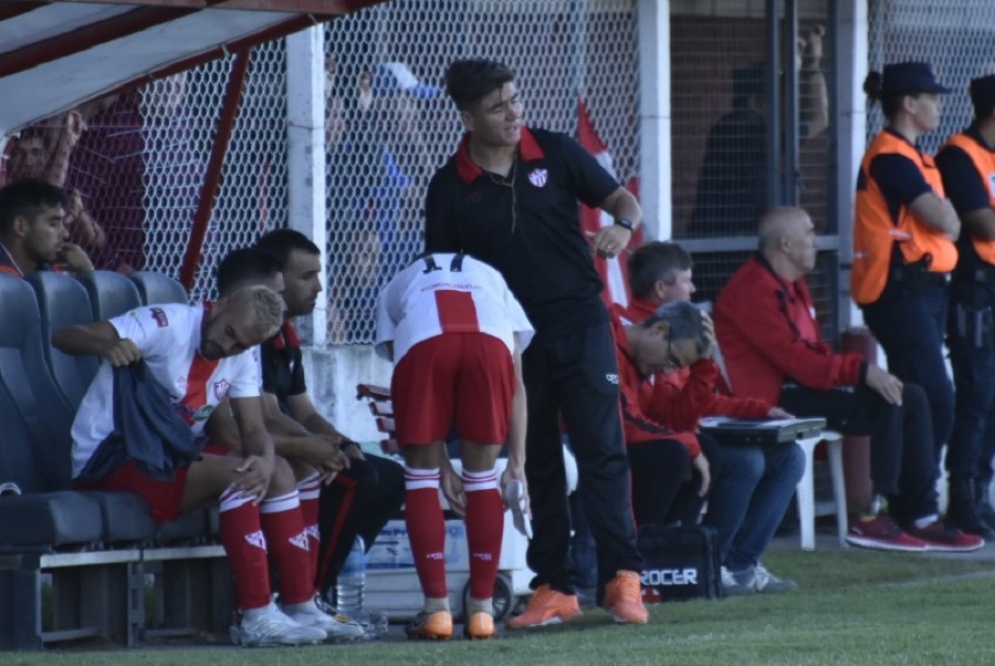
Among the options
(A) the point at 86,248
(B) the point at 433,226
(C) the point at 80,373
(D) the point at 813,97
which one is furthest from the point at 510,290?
(D) the point at 813,97

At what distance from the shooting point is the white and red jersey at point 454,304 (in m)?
7.29

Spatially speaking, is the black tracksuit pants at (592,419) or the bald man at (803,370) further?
the bald man at (803,370)

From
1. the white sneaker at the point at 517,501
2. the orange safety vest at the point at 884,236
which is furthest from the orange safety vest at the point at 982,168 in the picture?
the white sneaker at the point at 517,501

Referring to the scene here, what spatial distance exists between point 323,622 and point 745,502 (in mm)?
2209

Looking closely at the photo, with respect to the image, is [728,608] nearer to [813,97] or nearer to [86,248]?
[86,248]

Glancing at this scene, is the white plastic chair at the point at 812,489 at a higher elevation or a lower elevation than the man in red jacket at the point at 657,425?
lower

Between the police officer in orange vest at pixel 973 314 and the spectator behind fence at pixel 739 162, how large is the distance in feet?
3.37

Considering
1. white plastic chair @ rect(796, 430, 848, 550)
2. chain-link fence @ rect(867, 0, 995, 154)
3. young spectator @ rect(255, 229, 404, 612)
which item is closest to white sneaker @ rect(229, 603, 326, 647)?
young spectator @ rect(255, 229, 404, 612)

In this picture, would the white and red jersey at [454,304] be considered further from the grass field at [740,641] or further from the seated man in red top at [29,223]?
the seated man in red top at [29,223]

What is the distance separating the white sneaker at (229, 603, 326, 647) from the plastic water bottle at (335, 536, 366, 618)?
66cm

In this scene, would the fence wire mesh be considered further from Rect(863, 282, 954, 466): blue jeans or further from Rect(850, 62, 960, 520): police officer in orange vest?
Rect(863, 282, 954, 466): blue jeans

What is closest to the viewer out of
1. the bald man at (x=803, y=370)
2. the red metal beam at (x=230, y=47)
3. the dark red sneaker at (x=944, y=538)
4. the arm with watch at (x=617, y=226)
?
the arm with watch at (x=617, y=226)

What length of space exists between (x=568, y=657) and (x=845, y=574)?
126 inches

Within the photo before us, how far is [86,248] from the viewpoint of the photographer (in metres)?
9.34
